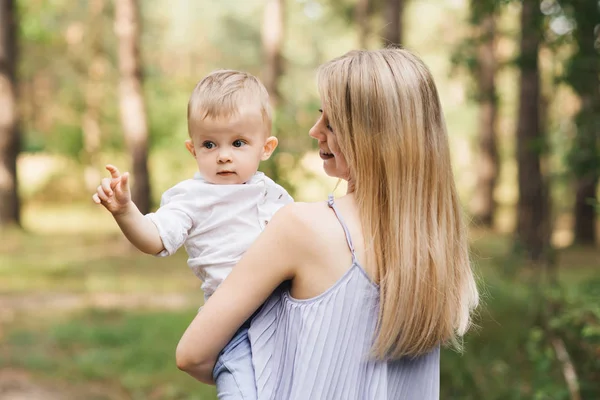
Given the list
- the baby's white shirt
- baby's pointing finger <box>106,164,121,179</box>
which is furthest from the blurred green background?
baby's pointing finger <box>106,164,121,179</box>

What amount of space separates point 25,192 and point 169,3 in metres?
14.7

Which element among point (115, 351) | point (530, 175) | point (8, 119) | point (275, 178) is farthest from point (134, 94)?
point (275, 178)

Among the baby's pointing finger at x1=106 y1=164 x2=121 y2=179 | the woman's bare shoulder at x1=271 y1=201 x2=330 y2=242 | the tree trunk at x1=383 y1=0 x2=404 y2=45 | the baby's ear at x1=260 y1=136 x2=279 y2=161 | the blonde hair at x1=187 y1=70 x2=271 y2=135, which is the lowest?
the tree trunk at x1=383 y1=0 x2=404 y2=45

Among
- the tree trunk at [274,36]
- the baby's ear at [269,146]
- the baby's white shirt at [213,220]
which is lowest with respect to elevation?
the tree trunk at [274,36]

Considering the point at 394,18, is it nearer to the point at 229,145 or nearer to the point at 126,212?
the point at 229,145

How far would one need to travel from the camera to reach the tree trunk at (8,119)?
46.5 ft

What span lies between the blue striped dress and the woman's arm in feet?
0.30

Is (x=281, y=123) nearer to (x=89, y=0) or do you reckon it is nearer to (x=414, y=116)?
(x=414, y=116)

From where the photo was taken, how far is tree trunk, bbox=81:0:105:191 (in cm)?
2258

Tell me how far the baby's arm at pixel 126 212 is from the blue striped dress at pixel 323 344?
363mm

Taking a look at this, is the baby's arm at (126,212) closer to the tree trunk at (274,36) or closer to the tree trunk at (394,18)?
the tree trunk at (394,18)

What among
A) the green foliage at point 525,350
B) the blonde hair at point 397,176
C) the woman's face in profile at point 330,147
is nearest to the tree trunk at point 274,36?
the green foliage at point 525,350

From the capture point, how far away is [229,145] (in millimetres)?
2299

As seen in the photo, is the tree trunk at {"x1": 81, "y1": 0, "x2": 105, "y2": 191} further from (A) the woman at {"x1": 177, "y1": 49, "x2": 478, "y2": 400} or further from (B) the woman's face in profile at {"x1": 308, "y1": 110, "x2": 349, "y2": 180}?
(A) the woman at {"x1": 177, "y1": 49, "x2": 478, "y2": 400}
